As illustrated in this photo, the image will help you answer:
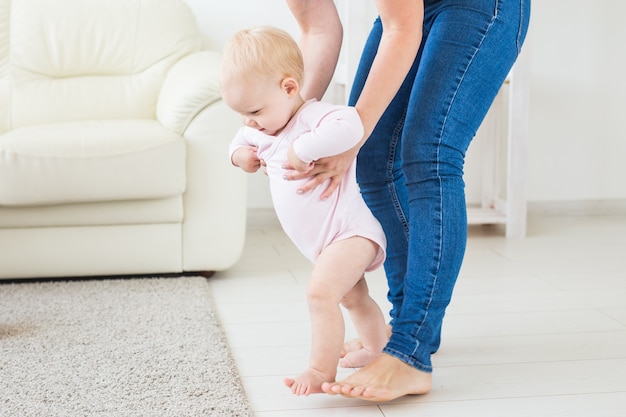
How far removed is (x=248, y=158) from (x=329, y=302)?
0.29 m

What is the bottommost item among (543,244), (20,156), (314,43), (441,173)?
(543,244)

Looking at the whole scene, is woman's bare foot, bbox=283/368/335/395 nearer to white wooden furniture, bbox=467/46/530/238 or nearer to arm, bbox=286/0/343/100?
arm, bbox=286/0/343/100

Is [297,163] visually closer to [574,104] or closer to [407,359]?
[407,359]

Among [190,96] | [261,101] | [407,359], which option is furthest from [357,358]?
[190,96]

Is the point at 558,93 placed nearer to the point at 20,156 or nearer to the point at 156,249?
the point at 156,249

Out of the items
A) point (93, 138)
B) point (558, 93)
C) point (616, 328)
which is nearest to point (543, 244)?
point (558, 93)

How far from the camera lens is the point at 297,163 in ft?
4.28

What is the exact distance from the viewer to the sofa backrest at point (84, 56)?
2.80 meters

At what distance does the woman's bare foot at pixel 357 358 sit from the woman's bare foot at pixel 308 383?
201 mm

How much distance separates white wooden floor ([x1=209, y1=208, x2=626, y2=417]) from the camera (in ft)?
4.59

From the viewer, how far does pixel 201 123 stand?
2354 millimetres

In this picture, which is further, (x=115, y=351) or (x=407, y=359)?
(x=115, y=351)

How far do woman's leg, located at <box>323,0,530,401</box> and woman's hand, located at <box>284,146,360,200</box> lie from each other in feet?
0.36

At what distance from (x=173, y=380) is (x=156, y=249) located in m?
0.91
